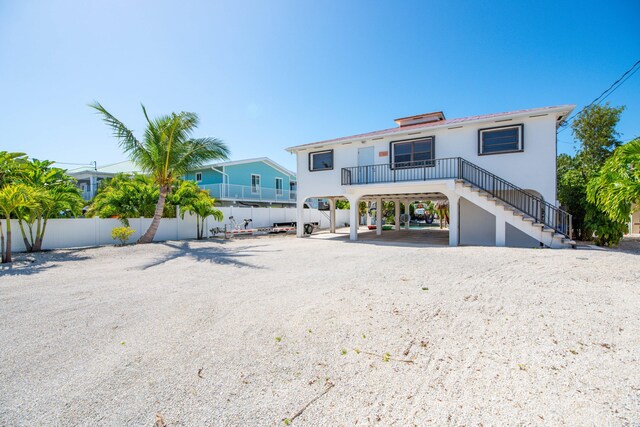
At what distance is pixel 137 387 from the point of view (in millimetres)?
2836

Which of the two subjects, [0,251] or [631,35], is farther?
[631,35]

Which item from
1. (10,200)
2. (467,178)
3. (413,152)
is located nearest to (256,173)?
(413,152)

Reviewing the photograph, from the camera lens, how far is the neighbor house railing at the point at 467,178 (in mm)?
11500

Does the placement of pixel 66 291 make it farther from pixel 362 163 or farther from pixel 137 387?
pixel 362 163

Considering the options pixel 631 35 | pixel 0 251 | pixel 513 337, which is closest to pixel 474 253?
pixel 513 337

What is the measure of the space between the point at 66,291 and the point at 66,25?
8.99 metres

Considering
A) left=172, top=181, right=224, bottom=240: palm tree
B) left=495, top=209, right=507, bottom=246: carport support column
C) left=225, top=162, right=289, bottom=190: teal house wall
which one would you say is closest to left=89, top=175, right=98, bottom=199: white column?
left=225, top=162, right=289, bottom=190: teal house wall

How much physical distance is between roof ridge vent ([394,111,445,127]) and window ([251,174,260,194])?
1531 cm

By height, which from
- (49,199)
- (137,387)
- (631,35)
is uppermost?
(631,35)

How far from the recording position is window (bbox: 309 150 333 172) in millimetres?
16344

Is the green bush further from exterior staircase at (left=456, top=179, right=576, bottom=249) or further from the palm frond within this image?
exterior staircase at (left=456, top=179, right=576, bottom=249)

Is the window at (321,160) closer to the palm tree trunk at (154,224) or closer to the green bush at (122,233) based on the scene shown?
the palm tree trunk at (154,224)

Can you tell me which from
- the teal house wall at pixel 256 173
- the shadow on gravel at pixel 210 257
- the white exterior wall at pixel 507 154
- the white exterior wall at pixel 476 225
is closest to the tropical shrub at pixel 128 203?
the shadow on gravel at pixel 210 257

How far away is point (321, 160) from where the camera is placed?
54.6 ft
